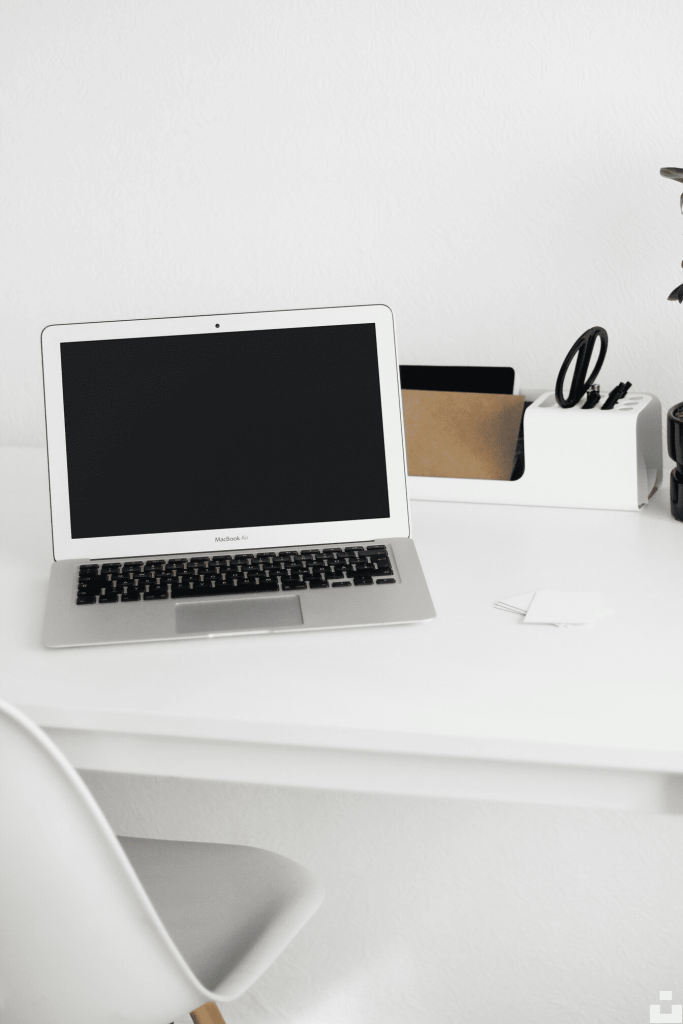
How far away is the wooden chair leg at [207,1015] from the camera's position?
3.57 feet

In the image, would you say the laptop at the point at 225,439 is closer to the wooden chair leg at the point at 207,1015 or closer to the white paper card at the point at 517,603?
the white paper card at the point at 517,603

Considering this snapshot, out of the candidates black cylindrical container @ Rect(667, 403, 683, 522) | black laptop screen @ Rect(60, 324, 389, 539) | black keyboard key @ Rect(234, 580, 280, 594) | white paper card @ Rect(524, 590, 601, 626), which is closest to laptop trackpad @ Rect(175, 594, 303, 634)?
black keyboard key @ Rect(234, 580, 280, 594)

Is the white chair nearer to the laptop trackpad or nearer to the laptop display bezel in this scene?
the laptop trackpad

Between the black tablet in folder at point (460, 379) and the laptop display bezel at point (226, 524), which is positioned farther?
the black tablet in folder at point (460, 379)

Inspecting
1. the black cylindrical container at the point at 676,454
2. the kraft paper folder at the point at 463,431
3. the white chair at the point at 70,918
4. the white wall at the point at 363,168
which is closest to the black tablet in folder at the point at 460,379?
the kraft paper folder at the point at 463,431

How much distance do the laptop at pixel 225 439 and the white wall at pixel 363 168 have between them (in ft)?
1.27

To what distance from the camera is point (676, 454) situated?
1.18 m

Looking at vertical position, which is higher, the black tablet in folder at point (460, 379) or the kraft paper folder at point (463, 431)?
the black tablet in folder at point (460, 379)

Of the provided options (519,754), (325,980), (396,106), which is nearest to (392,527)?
(519,754)

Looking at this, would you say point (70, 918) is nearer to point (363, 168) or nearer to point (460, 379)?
point (460, 379)

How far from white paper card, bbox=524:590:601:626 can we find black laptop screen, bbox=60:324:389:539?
21cm

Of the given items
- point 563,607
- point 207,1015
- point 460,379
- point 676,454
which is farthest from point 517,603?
point 207,1015

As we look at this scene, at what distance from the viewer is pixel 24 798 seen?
2.27 feet

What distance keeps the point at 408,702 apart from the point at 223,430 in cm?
42
